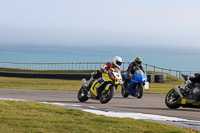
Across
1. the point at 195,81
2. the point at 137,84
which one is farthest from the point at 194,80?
the point at 137,84

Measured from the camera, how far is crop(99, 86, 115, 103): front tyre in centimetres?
1412

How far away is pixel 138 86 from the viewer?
17781 mm

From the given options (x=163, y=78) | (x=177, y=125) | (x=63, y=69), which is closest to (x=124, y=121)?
(x=177, y=125)

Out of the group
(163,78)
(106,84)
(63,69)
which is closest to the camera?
(106,84)

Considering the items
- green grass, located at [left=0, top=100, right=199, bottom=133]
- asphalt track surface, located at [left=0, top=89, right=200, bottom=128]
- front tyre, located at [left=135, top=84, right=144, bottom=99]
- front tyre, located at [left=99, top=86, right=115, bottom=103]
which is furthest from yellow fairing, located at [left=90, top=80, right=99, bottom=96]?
green grass, located at [left=0, top=100, right=199, bottom=133]

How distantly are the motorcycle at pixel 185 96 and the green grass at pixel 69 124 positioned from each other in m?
3.20

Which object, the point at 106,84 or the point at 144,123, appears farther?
the point at 106,84

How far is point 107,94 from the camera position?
14.4 m

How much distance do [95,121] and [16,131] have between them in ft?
6.49

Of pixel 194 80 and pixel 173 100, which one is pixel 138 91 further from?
pixel 194 80

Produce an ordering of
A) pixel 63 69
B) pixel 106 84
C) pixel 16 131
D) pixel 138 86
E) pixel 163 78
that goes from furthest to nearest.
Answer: pixel 63 69, pixel 163 78, pixel 138 86, pixel 106 84, pixel 16 131

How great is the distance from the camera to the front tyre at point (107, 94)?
46.3ft

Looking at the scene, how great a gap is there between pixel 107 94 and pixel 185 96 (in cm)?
312

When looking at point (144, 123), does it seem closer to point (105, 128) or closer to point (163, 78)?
point (105, 128)
